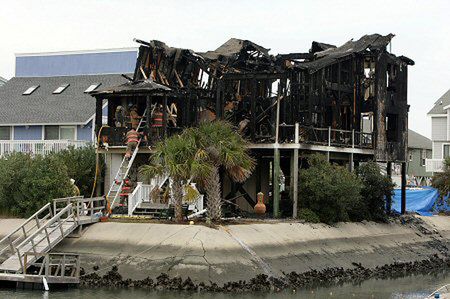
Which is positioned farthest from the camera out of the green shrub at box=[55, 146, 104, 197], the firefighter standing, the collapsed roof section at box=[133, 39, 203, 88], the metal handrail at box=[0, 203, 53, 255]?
the collapsed roof section at box=[133, 39, 203, 88]

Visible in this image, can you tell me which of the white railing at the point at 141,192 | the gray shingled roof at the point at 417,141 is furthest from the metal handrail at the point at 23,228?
the gray shingled roof at the point at 417,141

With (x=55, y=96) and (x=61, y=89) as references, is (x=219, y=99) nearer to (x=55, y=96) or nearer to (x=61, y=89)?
(x=55, y=96)

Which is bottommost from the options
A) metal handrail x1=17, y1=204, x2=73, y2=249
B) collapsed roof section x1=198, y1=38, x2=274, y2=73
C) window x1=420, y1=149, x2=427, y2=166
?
metal handrail x1=17, y1=204, x2=73, y2=249

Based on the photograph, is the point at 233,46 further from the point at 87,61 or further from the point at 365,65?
the point at 87,61

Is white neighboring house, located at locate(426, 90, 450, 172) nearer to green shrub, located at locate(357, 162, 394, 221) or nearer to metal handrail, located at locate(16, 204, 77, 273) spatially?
green shrub, located at locate(357, 162, 394, 221)

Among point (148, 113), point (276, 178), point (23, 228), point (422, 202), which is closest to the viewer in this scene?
point (23, 228)

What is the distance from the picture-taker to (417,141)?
314ft

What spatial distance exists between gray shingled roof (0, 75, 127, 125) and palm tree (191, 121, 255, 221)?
56.0 feet

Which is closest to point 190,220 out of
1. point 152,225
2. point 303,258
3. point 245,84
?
point 152,225

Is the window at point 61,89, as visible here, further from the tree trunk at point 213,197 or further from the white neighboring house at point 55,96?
the tree trunk at point 213,197

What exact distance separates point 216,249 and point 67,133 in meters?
23.3

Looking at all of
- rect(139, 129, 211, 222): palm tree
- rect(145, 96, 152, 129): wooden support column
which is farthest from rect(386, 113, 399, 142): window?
rect(139, 129, 211, 222): palm tree

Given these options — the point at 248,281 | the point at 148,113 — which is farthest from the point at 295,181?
the point at 248,281

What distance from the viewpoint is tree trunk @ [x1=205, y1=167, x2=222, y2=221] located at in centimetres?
4156
